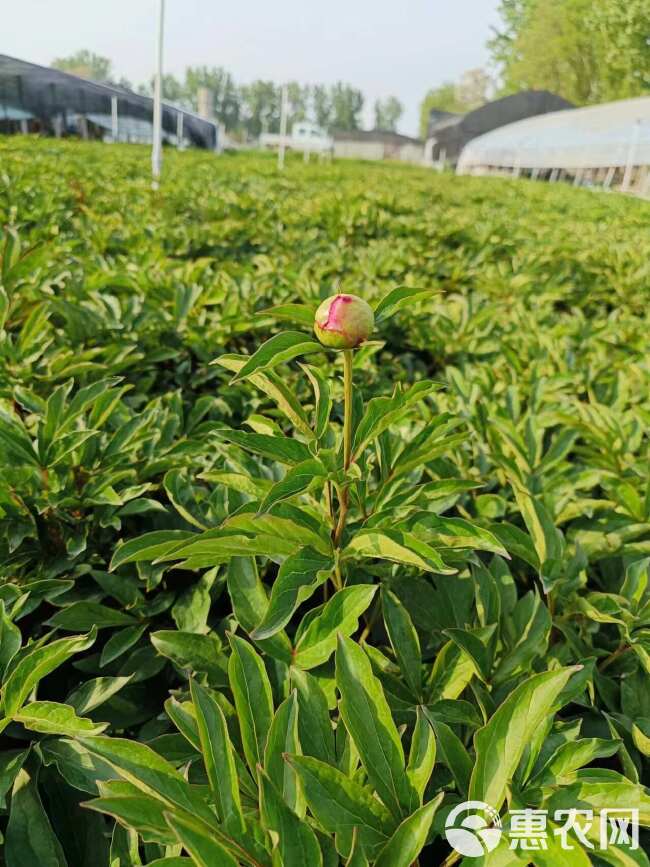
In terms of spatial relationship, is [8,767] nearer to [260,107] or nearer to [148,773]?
[148,773]

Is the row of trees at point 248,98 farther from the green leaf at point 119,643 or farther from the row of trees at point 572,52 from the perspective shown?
the green leaf at point 119,643

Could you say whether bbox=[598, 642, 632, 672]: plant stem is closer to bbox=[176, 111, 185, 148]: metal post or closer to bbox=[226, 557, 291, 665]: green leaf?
bbox=[226, 557, 291, 665]: green leaf

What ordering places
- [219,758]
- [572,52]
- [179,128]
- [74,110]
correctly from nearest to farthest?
[219,758]
[74,110]
[179,128]
[572,52]

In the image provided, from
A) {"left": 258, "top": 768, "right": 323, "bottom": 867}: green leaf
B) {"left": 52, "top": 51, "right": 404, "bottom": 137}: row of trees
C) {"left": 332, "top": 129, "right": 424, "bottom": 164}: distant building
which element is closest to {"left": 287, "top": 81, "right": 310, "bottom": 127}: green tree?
{"left": 52, "top": 51, "right": 404, "bottom": 137}: row of trees

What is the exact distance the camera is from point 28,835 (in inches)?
28.2

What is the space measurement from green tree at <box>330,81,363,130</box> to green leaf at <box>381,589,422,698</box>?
107 meters

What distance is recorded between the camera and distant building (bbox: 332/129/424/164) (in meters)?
59.9

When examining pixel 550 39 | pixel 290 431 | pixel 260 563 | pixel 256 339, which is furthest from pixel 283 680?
pixel 550 39

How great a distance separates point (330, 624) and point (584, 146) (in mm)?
30451

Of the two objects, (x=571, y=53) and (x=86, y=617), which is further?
(x=571, y=53)

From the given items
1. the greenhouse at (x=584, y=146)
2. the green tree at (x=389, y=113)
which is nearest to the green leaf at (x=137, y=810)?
the greenhouse at (x=584, y=146)

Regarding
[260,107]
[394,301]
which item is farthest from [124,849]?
[260,107]

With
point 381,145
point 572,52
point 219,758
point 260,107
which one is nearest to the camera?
point 219,758

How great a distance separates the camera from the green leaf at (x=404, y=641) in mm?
876
